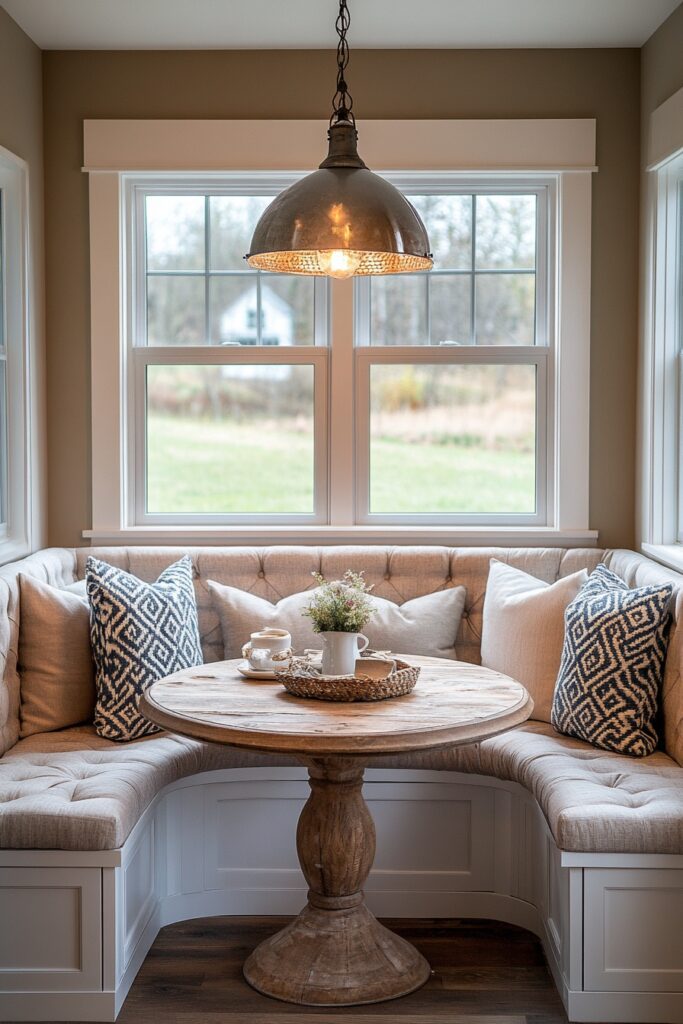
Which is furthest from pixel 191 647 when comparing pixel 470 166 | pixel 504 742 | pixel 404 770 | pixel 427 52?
pixel 427 52

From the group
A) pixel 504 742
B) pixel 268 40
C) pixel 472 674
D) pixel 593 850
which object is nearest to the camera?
pixel 593 850

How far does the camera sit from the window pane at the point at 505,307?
3.96m

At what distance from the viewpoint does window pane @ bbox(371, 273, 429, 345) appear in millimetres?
3967

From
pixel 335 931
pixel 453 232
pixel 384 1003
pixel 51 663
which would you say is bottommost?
pixel 384 1003

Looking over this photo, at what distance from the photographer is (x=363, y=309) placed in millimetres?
3965

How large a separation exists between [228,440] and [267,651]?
1.35 metres

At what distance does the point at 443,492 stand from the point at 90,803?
6.32 ft

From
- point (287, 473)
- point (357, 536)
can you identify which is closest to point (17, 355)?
point (287, 473)

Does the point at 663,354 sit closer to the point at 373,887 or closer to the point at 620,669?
the point at 620,669

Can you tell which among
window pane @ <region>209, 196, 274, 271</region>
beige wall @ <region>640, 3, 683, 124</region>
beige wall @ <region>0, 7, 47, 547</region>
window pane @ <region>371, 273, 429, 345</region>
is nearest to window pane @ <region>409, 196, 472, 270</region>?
window pane @ <region>371, 273, 429, 345</region>

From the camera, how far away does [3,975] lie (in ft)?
8.43

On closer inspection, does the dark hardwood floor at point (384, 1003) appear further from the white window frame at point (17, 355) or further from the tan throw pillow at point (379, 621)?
the white window frame at point (17, 355)

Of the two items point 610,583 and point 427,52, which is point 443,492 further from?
point 427,52

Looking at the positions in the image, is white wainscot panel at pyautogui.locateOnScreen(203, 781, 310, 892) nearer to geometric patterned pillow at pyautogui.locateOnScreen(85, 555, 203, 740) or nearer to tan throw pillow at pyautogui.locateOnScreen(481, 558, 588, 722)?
geometric patterned pillow at pyautogui.locateOnScreen(85, 555, 203, 740)
